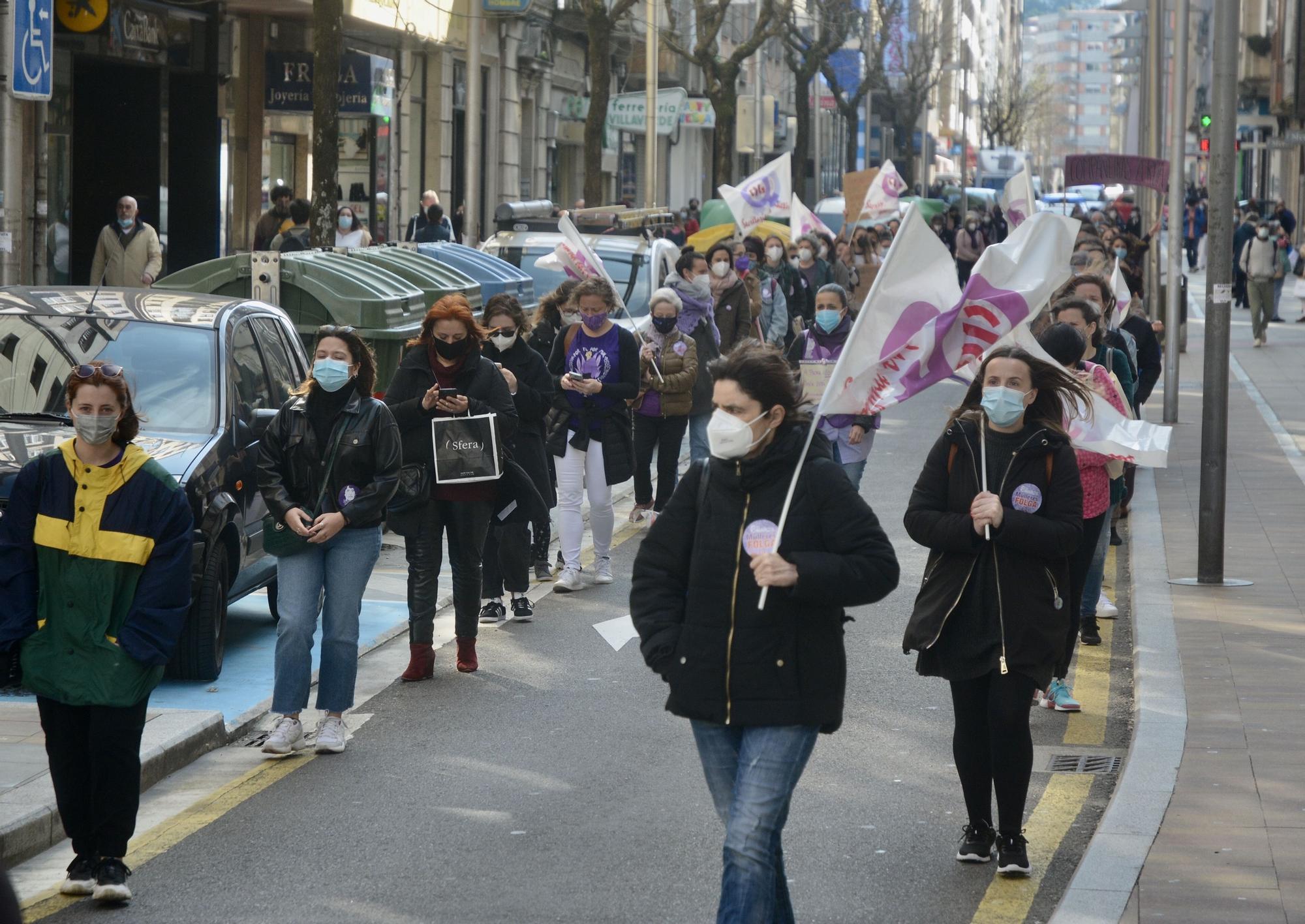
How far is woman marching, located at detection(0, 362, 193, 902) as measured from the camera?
5637mm

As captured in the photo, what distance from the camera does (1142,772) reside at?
6902 millimetres

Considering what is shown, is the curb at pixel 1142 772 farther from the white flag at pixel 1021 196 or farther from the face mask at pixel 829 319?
the white flag at pixel 1021 196

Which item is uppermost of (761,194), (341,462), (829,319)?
(761,194)

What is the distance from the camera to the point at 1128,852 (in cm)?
593

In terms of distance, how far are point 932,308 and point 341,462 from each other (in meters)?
2.52

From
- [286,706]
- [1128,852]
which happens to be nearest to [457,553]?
[286,706]

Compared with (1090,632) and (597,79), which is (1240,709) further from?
(597,79)

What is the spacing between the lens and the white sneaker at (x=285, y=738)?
746 centimetres

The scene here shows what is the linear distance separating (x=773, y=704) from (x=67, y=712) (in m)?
2.30

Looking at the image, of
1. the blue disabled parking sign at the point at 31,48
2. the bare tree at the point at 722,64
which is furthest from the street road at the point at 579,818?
the bare tree at the point at 722,64

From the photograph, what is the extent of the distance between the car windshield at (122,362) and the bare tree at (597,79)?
22.1 m

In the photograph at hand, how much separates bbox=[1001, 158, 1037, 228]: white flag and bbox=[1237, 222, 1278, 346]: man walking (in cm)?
983

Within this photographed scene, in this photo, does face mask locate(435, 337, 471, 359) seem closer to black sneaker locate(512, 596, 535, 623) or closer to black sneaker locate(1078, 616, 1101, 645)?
black sneaker locate(512, 596, 535, 623)

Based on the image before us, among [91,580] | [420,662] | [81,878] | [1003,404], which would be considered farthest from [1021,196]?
[81,878]
